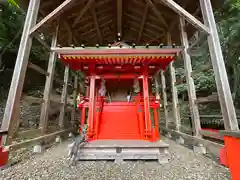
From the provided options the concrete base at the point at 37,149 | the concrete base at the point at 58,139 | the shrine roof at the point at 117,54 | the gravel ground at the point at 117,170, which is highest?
the shrine roof at the point at 117,54

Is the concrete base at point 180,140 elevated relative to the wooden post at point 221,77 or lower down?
lower down

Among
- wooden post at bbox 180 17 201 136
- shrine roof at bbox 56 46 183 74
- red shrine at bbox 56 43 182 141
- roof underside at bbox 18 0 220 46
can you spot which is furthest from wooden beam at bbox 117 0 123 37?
shrine roof at bbox 56 46 183 74

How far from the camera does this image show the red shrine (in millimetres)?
3846

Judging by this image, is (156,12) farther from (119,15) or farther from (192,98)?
(192,98)

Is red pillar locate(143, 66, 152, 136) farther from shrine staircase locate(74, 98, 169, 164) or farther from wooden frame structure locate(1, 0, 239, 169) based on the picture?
wooden frame structure locate(1, 0, 239, 169)

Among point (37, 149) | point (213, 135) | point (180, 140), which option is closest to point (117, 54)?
point (213, 135)

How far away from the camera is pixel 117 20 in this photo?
6695 mm

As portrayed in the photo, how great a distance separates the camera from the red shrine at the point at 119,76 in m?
3.85

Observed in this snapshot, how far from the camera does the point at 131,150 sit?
11.2 feet

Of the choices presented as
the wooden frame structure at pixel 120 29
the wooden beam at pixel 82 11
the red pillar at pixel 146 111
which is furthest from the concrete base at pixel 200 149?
the wooden beam at pixel 82 11

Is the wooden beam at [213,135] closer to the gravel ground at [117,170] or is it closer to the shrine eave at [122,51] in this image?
the gravel ground at [117,170]

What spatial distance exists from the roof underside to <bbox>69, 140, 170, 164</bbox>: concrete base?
3.75 metres

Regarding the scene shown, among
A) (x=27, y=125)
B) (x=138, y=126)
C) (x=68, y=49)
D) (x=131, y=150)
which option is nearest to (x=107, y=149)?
(x=131, y=150)

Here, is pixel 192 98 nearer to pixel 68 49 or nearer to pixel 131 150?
pixel 131 150
